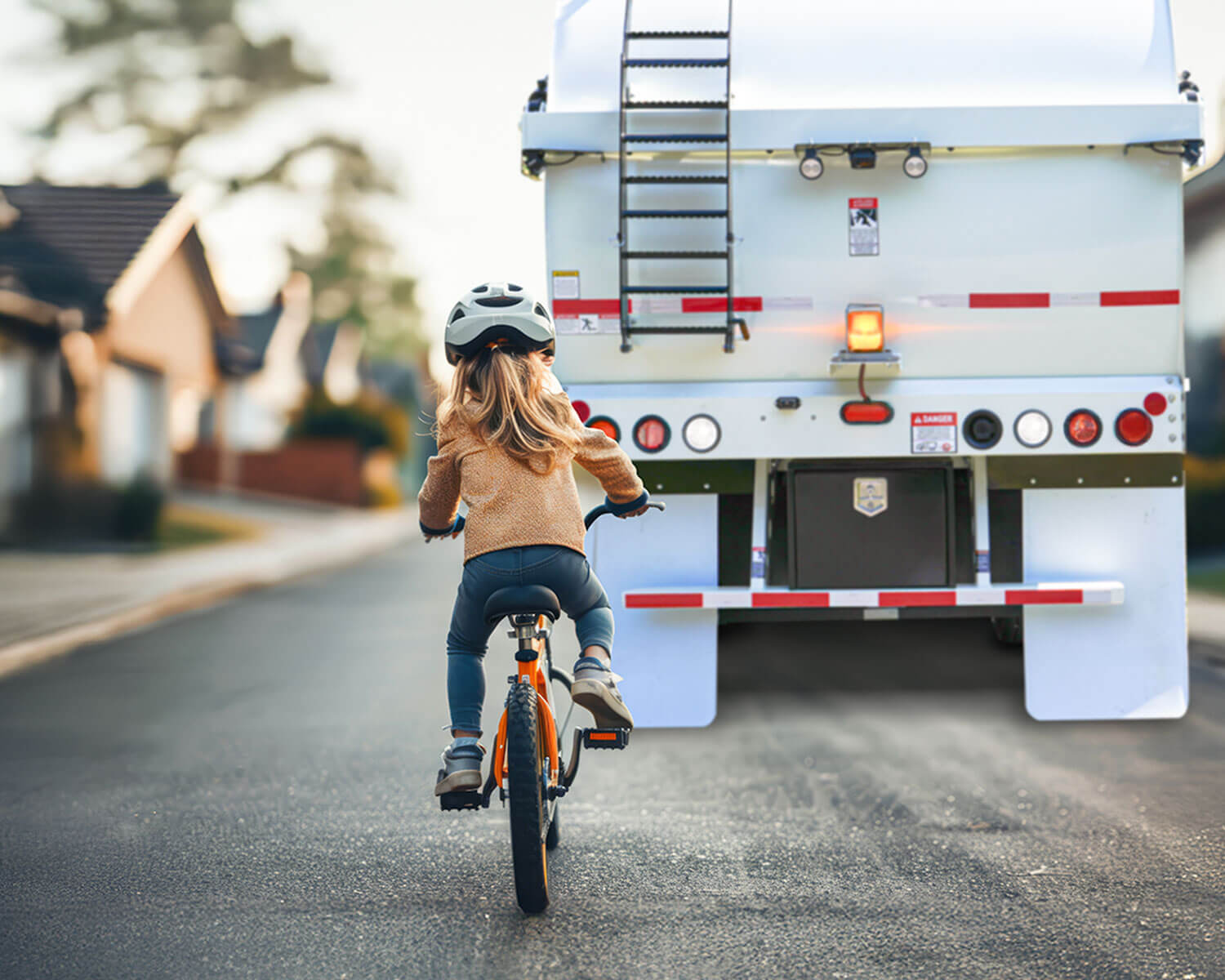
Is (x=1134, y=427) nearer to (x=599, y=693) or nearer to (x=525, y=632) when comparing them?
(x=599, y=693)

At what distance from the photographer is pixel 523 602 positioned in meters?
3.85

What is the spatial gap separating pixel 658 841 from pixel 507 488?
1.54m

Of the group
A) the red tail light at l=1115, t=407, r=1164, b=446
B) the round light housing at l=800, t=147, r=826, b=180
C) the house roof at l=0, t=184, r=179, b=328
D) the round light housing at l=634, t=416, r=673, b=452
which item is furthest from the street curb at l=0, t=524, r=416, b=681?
the red tail light at l=1115, t=407, r=1164, b=446

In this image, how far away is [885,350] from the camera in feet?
17.4

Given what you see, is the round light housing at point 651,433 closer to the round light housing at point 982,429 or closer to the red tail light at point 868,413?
the red tail light at point 868,413

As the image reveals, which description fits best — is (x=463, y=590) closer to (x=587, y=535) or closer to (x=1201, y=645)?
(x=587, y=535)

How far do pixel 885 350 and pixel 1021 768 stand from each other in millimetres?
1937

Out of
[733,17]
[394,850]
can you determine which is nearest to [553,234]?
[733,17]

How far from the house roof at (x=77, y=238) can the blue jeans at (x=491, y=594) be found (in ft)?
61.5

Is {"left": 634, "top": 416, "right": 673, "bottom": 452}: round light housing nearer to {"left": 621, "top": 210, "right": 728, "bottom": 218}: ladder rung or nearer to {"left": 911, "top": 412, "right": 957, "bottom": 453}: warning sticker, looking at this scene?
{"left": 621, "top": 210, "right": 728, "bottom": 218}: ladder rung

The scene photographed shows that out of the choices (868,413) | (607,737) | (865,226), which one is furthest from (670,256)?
→ (607,737)

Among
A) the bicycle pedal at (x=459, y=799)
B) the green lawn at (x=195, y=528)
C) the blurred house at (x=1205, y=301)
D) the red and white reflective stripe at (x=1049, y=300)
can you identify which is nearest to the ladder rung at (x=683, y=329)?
the red and white reflective stripe at (x=1049, y=300)

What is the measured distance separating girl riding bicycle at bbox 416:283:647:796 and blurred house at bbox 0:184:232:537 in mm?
17237

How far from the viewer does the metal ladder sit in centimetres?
516
